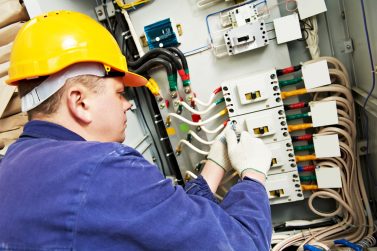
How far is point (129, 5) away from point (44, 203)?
1.29m

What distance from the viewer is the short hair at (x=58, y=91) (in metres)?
0.71

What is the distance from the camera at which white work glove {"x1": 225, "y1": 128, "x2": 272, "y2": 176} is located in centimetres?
107

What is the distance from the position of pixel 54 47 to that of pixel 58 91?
123mm

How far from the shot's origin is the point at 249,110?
1410 millimetres

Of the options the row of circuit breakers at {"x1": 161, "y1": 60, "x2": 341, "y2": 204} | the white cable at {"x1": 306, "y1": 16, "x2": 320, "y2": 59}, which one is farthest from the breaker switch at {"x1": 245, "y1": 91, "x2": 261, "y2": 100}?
the white cable at {"x1": 306, "y1": 16, "x2": 320, "y2": 59}

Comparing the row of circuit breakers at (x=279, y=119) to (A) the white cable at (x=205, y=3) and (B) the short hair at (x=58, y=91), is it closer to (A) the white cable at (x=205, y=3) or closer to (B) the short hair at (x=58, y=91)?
(A) the white cable at (x=205, y=3)

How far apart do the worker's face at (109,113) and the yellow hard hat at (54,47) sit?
0.22 feet

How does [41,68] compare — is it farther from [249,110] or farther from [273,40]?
[273,40]

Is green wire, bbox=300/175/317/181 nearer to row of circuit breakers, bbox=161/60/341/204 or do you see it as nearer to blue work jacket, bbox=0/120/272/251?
row of circuit breakers, bbox=161/60/341/204

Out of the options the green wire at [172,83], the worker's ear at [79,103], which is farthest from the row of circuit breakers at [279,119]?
the worker's ear at [79,103]

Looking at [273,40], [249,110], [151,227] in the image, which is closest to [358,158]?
[249,110]

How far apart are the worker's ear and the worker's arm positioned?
175mm

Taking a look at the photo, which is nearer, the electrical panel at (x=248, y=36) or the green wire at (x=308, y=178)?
the electrical panel at (x=248, y=36)

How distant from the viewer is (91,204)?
535mm
